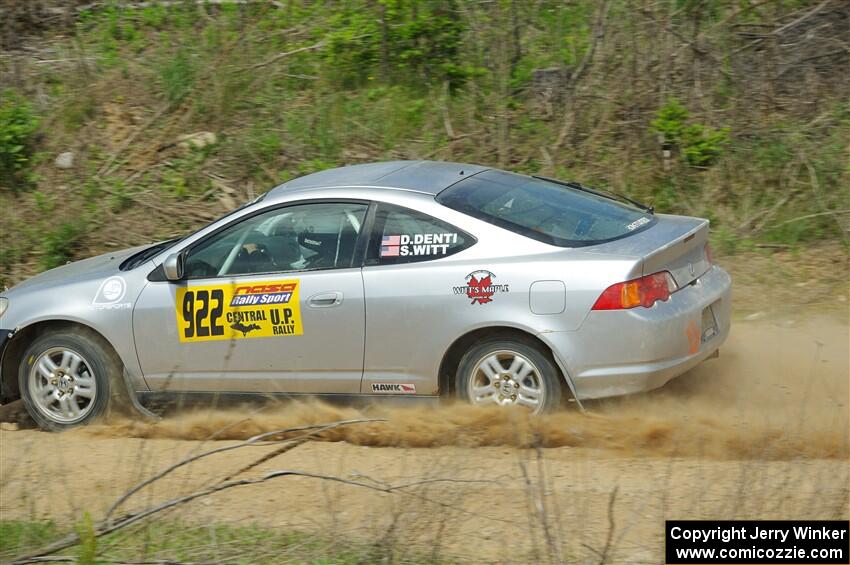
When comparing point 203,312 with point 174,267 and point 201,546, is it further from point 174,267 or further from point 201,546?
point 201,546

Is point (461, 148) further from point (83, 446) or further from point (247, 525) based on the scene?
point (247, 525)

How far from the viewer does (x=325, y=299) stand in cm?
602

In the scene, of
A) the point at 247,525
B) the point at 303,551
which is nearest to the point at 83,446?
the point at 247,525

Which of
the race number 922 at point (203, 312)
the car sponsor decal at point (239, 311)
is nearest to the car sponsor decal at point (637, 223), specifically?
the car sponsor decal at point (239, 311)

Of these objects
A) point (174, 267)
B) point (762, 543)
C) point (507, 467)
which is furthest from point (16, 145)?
point (762, 543)

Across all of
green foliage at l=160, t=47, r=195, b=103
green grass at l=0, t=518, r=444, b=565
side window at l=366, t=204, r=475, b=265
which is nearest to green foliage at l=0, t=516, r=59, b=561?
green grass at l=0, t=518, r=444, b=565

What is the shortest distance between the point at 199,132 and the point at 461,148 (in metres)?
2.93

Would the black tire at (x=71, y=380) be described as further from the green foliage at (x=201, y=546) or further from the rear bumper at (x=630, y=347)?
the rear bumper at (x=630, y=347)

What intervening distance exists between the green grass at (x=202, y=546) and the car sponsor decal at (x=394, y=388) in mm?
1523

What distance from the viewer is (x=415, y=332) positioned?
19.3 ft

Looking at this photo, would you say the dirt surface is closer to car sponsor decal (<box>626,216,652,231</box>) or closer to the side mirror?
the side mirror

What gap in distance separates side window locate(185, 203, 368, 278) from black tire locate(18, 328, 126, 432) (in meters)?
0.83

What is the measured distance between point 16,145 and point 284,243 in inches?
233

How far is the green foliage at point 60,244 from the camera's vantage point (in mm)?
9758
